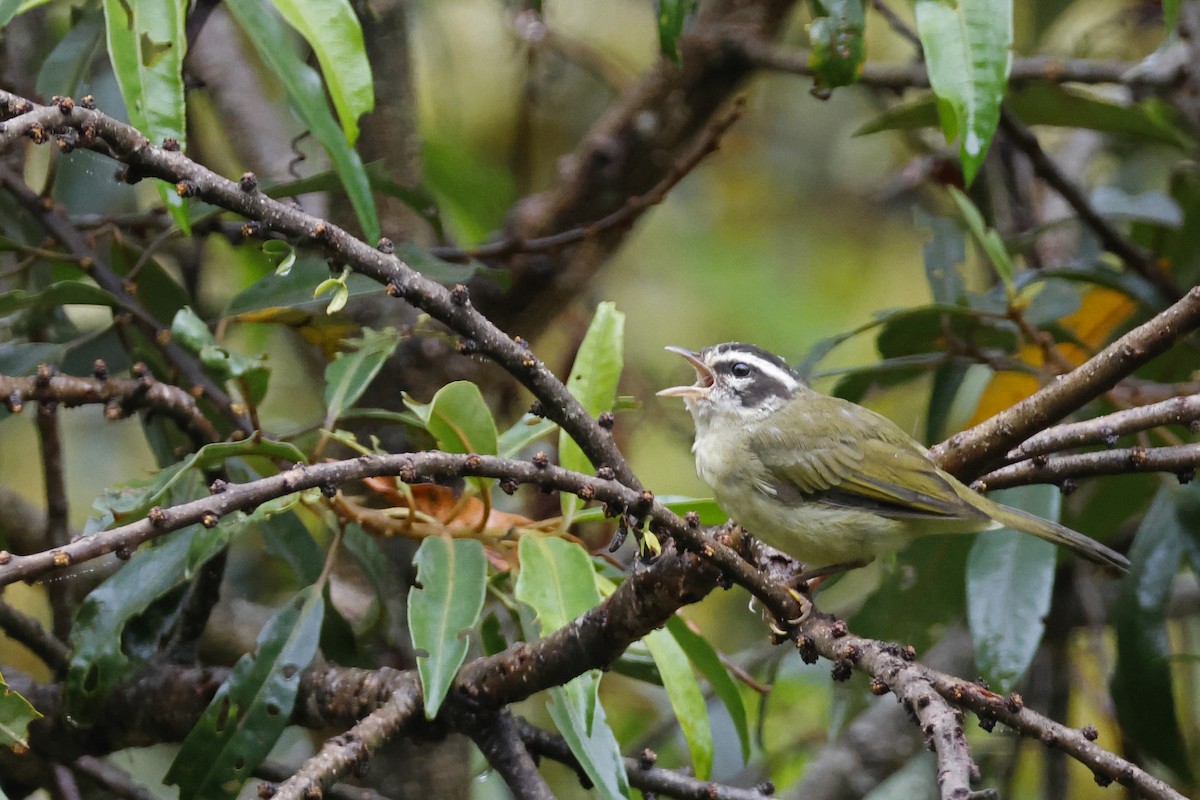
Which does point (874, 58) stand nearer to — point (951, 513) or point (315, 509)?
point (951, 513)

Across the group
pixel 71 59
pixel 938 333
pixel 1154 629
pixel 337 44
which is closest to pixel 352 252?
pixel 337 44

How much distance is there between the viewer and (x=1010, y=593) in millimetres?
2742

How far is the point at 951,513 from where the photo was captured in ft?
8.68

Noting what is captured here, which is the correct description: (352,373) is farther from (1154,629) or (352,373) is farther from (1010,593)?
(1154,629)

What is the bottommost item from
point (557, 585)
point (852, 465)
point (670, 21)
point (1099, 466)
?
point (557, 585)

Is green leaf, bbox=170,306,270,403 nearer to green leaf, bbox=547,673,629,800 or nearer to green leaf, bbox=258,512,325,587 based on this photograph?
green leaf, bbox=258,512,325,587

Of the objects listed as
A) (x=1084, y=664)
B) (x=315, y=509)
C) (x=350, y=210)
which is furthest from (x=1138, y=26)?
(x=315, y=509)

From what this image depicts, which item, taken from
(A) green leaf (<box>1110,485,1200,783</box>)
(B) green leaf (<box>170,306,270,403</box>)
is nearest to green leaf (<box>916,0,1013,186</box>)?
(B) green leaf (<box>170,306,270,403</box>)

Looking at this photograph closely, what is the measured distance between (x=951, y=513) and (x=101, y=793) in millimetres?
2039

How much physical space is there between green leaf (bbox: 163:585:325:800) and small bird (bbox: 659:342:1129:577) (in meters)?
0.98

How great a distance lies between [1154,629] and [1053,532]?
0.65m

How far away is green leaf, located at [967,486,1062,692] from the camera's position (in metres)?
2.62

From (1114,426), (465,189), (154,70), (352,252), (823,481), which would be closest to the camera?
(352,252)

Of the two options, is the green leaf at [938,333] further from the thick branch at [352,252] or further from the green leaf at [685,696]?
the thick branch at [352,252]
